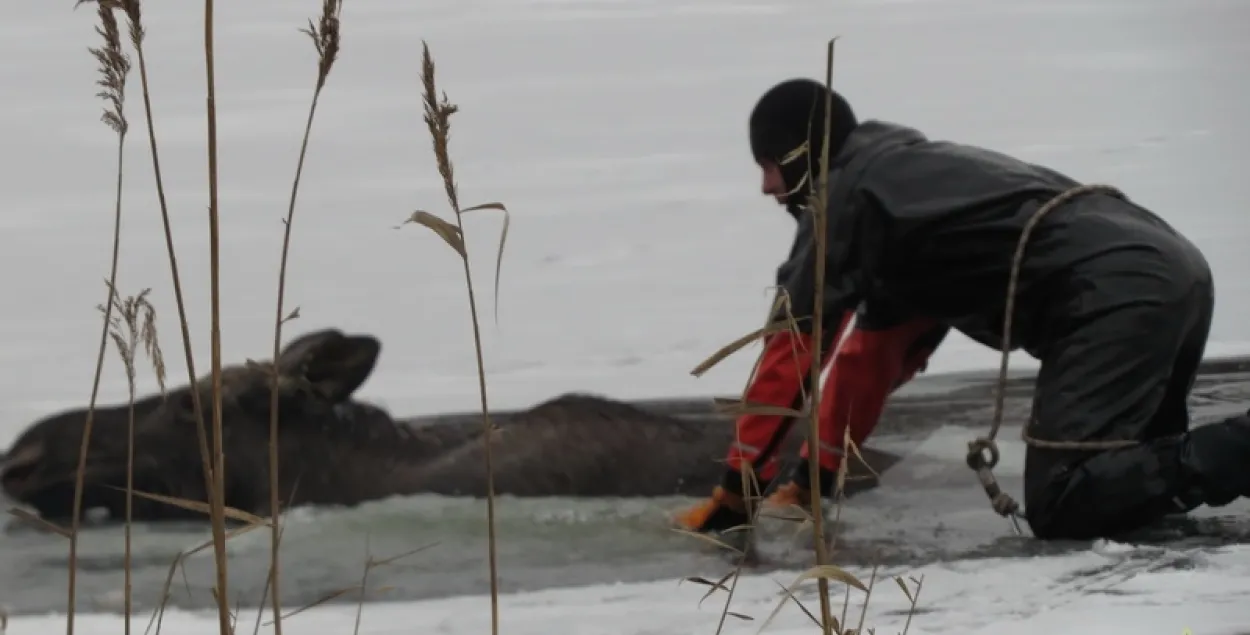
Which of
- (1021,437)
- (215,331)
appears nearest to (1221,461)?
(1021,437)

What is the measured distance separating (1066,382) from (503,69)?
87cm

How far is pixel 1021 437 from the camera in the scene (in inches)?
88.1

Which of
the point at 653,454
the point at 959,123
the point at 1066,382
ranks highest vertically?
the point at 959,123

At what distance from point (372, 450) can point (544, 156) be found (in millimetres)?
505

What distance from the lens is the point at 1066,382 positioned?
84.2 inches

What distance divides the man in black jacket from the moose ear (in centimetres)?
59

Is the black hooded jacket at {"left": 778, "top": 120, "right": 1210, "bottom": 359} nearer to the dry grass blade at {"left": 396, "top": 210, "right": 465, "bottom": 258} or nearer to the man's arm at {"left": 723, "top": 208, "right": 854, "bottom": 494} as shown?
the man's arm at {"left": 723, "top": 208, "right": 854, "bottom": 494}

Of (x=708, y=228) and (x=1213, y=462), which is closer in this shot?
(x=1213, y=462)

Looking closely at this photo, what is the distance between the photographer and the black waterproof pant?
79.6 inches

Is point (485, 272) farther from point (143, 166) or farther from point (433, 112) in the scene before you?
point (433, 112)

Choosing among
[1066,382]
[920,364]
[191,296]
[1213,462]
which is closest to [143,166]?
[191,296]

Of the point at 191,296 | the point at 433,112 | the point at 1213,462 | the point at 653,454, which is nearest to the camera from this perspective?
the point at 433,112

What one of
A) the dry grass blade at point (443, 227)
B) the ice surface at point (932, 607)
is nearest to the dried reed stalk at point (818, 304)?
the dry grass blade at point (443, 227)

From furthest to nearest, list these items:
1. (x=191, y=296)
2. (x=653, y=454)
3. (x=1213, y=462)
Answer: (x=653, y=454)
(x=191, y=296)
(x=1213, y=462)
